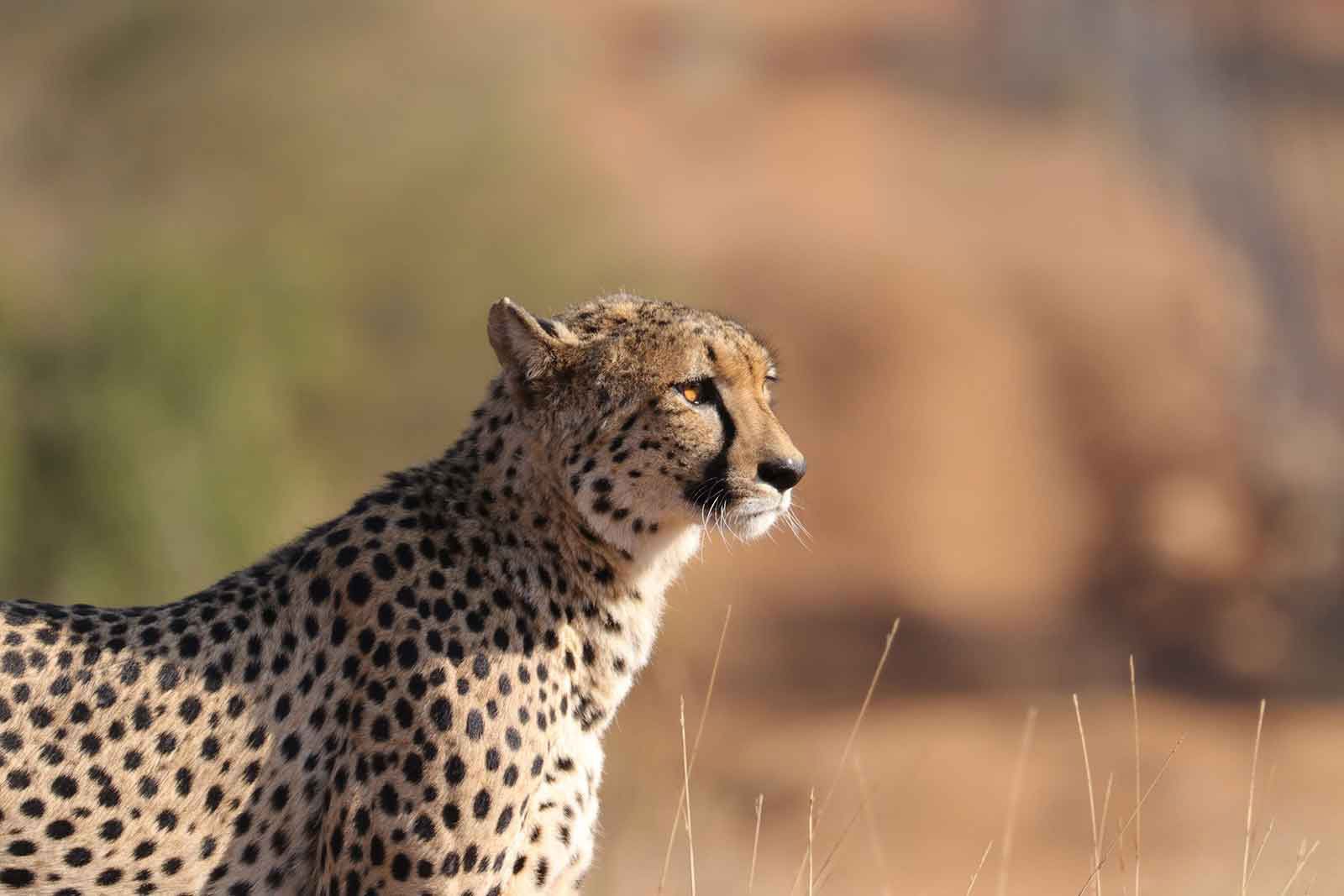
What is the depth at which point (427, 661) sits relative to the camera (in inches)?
131

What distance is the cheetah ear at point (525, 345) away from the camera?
→ 3570 millimetres

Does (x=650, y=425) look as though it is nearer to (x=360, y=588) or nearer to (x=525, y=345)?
(x=525, y=345)

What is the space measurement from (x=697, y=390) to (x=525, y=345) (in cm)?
35

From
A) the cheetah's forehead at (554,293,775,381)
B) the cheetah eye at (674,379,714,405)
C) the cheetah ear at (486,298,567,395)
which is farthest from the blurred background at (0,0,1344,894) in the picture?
the cheetah eye at (674,379,714,405)

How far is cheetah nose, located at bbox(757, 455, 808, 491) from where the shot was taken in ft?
11.4

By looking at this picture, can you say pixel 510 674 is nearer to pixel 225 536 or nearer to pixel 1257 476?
pixel 225 536

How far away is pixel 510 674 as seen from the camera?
133 inches

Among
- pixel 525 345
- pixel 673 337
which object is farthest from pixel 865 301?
pixel 525 345

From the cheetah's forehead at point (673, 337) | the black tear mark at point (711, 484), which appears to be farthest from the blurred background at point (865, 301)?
the black tear mark at point (711, 484)

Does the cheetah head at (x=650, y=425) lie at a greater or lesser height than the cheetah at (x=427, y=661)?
greater

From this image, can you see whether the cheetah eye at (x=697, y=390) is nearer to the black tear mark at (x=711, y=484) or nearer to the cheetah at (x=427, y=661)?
the cheetah at (x=427, y=661)

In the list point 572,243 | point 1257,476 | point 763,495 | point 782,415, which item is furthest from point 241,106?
point 763,495

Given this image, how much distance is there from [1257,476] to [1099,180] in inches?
118

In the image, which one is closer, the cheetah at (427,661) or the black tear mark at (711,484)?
the cheetah at (427,661)
